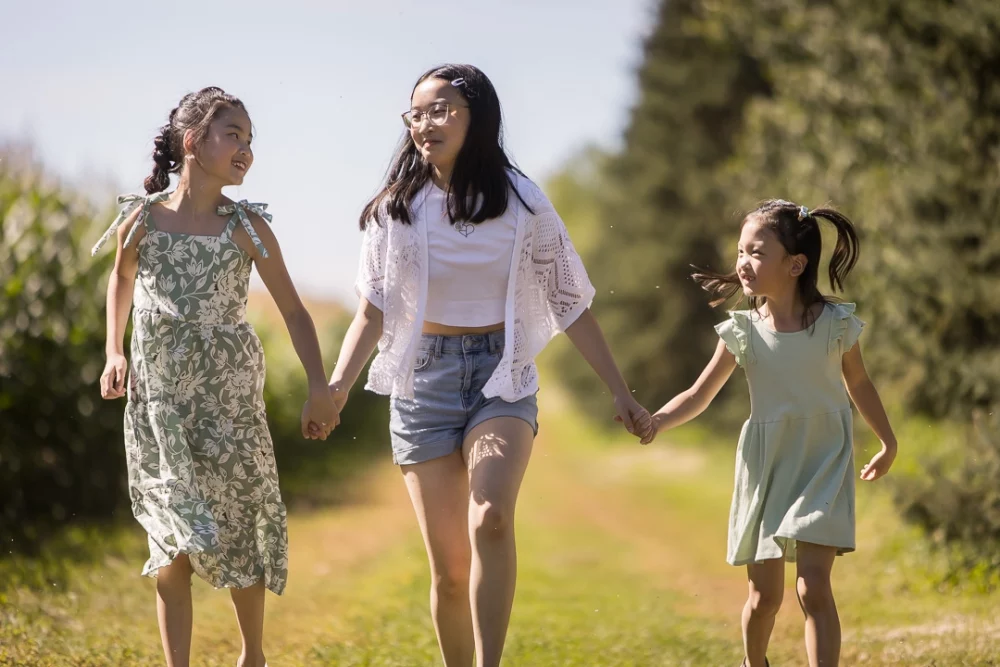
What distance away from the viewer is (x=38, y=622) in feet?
20.1

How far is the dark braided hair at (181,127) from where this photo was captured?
424 centimetres

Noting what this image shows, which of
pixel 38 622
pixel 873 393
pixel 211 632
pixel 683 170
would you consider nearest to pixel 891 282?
pixel 873 393

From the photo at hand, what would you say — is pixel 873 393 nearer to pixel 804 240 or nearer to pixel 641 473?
pixel 804 240

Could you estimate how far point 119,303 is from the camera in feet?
14.3

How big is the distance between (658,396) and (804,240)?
59.1 feet

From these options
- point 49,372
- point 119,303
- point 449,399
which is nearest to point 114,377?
point 119,303

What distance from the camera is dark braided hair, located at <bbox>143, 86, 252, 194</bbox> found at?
4242mm

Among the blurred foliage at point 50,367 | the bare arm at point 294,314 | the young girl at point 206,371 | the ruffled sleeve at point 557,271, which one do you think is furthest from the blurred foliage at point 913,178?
the blurred foliage at point 50,367

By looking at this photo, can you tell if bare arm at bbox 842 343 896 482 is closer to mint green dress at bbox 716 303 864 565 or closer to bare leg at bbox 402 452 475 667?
mint green dress at bbox 716 303 864 565

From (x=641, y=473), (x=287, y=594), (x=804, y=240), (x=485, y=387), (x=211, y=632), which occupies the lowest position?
(x=641, y=473)

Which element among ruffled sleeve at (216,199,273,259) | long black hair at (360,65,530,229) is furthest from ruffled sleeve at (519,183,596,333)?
ruffled sleeve at (216,199,273,259)

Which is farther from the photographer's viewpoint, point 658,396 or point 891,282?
point 658,396

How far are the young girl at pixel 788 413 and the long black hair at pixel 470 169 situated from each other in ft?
3.26

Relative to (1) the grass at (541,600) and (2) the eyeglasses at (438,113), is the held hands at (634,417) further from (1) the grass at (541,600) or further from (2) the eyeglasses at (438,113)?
(1) the grass at (541,600)
